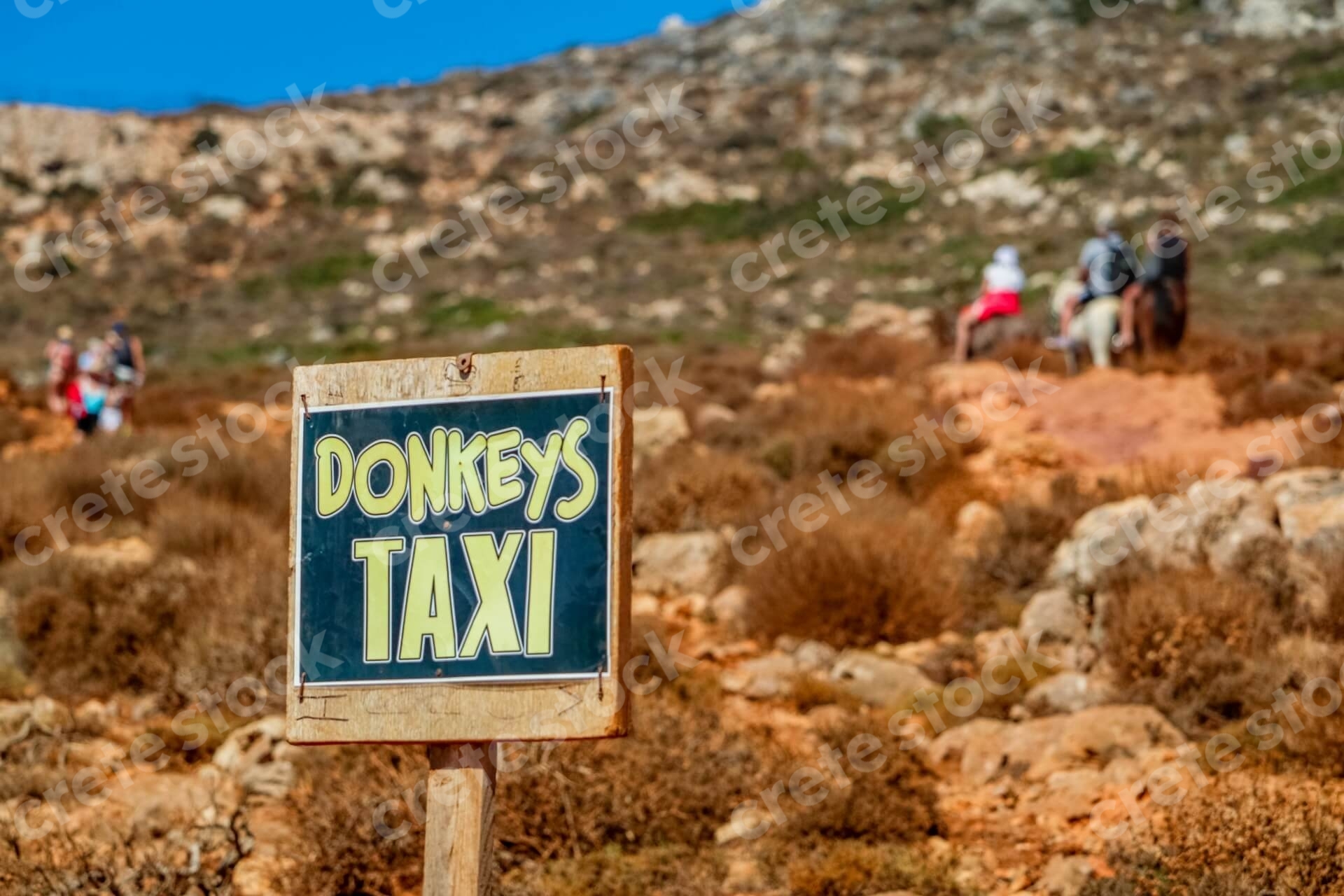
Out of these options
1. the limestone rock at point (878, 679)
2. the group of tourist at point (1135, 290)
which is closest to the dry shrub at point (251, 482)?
the limestone rock at point (878, 679)

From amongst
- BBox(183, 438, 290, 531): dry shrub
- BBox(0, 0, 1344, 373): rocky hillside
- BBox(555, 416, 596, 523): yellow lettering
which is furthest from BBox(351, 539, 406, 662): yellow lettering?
BBox(0, 0, 1344, 373): rocky hillside

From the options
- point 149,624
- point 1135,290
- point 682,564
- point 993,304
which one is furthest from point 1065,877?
point 993,304

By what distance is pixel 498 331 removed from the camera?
3164cm

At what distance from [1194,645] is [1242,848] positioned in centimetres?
209

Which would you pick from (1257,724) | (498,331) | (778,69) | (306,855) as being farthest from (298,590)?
(778,69)

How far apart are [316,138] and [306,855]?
53443mm

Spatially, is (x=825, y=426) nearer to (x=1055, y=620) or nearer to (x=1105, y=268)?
(x=1105, y=268)

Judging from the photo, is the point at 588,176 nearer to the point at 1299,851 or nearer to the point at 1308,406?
the point at 1308,406

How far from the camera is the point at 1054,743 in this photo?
578 centimetres

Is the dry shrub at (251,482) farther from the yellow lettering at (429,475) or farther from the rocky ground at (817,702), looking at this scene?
the yellow lettering at (429,475)

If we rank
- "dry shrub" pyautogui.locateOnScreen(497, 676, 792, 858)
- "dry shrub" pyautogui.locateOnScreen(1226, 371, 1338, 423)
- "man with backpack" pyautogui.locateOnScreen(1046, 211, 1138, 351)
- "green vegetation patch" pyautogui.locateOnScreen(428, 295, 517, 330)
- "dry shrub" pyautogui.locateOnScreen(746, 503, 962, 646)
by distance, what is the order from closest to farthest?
"dry shrub" pyautogui.locateOnScreen(497, 676, 792, 858) → "dry shrub" pyautogui.locateOnScreen(746, 503, 962, 646) → "dry shrub" pyautogui.locateOnScreen(1226, 371, 1338, 423) → "man with backpack" pyautogui.locateOnScreen(1046, 211, 1138, 351) → "green vegetation patch" pyautogui.locateOnScreen(428, 295, 517, 330)

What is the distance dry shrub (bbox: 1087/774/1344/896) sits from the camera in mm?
4078

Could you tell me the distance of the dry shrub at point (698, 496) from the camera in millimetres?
9688

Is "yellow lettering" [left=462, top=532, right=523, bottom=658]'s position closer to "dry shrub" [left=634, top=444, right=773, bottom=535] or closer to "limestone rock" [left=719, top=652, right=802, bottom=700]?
"limestone rock" [left=719, top=652, right=802, bottom=700]
